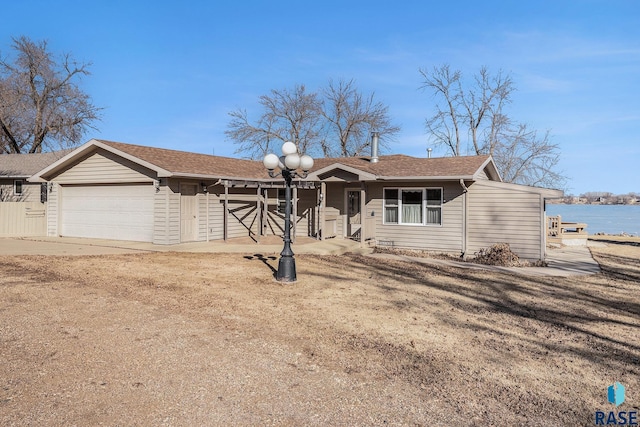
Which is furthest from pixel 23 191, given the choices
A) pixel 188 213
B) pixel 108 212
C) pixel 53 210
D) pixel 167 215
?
pixel 167 215

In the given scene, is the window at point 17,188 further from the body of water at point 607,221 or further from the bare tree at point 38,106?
the body of water at point 607,221

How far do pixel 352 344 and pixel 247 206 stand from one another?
40.2ft

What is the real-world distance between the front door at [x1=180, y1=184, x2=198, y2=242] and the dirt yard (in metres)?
5.34

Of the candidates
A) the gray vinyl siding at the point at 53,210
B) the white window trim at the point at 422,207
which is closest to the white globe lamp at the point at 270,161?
the white window trim at the point at 422,207

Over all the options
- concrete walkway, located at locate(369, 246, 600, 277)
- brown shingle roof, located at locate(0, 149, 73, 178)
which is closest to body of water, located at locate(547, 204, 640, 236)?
concrete walkway, located at locate(369, 246, 600, 277)

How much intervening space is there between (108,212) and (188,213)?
3352 millimetres

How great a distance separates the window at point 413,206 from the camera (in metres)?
14.5

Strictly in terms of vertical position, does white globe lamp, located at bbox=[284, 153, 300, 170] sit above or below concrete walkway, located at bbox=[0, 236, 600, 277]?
above

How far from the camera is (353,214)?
1594cm

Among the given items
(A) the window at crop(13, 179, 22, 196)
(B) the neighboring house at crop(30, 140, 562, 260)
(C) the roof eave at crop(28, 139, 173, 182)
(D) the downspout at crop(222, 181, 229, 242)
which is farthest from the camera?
(A) the window at crop(13, 179, 22, 196)

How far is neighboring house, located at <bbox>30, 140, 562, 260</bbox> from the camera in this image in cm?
1359

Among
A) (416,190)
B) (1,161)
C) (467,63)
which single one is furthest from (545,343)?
(1,161)

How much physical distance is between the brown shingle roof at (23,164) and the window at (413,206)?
764 inches

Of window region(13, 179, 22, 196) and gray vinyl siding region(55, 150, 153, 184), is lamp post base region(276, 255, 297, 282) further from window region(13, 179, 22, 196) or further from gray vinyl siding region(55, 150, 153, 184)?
window region(13, 179, 22, 196)
